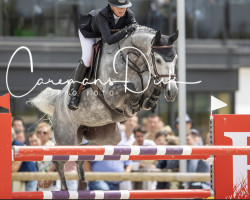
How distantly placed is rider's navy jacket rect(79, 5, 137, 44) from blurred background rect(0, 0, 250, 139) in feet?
23.0

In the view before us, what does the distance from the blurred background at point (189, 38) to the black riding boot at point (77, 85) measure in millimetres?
6957

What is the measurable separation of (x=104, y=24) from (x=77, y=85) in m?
0.81

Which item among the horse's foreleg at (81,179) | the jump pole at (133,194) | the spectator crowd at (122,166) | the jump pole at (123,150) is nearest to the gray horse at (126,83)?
the horse's foreleg at (81,179)

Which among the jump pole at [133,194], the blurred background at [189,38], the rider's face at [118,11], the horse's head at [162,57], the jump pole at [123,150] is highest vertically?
the blurred background at [189,38]

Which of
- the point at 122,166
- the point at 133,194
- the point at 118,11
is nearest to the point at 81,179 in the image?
the point at 133,194

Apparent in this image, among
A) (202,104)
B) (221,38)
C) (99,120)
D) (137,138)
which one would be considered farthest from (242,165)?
(221,38)

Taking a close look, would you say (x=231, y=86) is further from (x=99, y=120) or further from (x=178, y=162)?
(x=99, y=120)

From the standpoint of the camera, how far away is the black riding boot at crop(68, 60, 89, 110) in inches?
268

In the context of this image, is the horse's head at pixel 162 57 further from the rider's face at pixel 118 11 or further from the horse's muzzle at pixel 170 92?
the rider's face at pixel 118 11

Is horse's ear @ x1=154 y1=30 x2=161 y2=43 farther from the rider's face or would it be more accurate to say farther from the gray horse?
the rider's face

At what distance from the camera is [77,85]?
687cm

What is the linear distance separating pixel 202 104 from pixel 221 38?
8.45 ft

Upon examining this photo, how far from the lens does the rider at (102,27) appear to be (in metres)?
6.41

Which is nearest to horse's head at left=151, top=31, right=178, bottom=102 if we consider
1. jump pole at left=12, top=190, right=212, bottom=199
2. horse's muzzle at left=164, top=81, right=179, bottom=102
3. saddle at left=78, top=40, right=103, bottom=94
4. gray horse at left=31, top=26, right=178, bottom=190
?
gray horse at left=31, top=26, right=178, bottom=190
